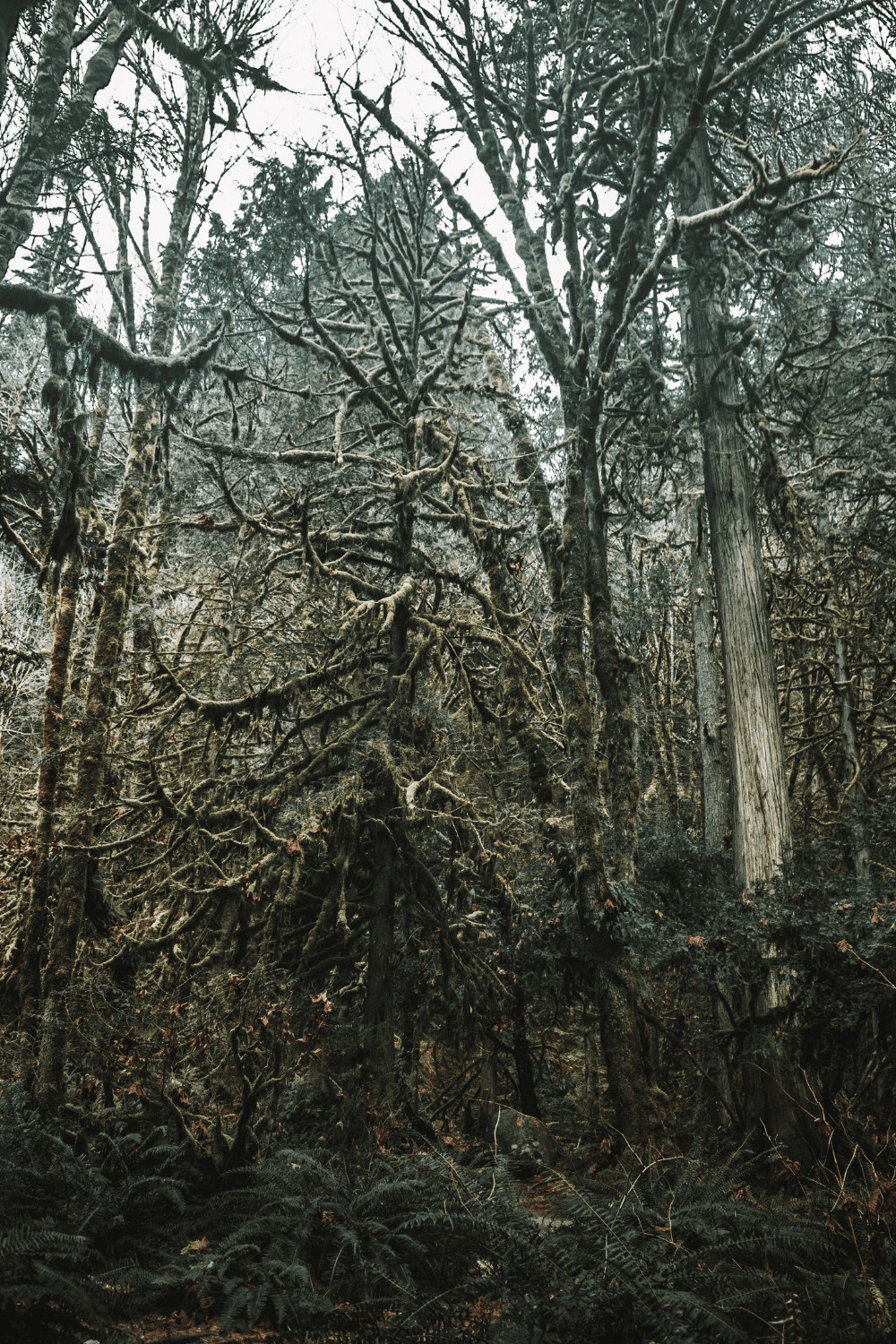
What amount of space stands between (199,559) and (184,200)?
14.1 feet

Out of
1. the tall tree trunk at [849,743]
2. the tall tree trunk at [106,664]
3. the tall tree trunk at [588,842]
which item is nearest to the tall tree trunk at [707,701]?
the tall tree trunk at [849,743]

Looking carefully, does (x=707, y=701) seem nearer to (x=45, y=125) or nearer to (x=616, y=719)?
(x=616, y=719)

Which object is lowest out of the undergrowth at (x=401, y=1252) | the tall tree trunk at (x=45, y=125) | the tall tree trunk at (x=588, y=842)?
the undergrowth at (x=401, y=1252)

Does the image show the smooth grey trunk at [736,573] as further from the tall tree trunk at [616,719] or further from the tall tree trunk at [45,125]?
the tall tree trunk at [45,125]

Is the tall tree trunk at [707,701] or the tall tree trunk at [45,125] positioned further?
the tall tree trunk at [707,701]

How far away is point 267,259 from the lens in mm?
10625

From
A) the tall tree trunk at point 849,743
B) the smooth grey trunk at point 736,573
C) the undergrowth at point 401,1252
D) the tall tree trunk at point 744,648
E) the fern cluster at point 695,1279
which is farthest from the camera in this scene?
the tall tree trunk at point 849,743

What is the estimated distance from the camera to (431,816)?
6496 mm

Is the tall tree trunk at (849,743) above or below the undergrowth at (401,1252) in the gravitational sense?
above

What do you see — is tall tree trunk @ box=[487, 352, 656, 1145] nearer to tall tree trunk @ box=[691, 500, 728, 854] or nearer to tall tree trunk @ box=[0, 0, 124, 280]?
tall tree trunk @ box=[691, 500, 728, 854]

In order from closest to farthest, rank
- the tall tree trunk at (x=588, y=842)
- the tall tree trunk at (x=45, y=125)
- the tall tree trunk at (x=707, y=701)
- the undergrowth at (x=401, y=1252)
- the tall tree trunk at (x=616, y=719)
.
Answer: the undergrowth at (x=401, y=1252) < the tall tree trunk at (x=45, y=125) < the tall tree trunk at (x=588, y=842) < the tall tree trunk at (x=616, y=719) < the tall tree trunk at (x=707, y=701)

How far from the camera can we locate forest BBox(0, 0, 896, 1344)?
459 centimetres

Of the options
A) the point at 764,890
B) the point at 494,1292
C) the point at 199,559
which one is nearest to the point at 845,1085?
the point at 764,890

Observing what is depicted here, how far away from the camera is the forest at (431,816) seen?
4.59 meters
